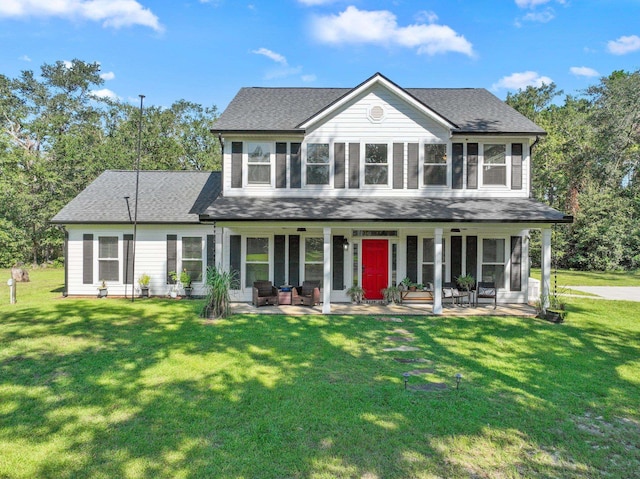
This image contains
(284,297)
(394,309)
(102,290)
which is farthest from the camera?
(102,290)

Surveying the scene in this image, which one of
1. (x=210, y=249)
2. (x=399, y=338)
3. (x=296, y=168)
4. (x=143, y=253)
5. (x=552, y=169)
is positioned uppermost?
(x=552, y=169)

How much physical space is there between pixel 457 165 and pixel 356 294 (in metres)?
5.64

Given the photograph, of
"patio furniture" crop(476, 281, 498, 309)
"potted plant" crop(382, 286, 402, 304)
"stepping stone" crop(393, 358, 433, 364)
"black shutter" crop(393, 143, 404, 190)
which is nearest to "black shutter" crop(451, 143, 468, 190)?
"black shutter" crop(393, 143, 404, 190)

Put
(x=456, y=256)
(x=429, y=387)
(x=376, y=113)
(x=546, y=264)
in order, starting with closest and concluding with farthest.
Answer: (x=429, y=387)
(x=546, y=264)
(x=376, y=113)
(x=456, y=256)

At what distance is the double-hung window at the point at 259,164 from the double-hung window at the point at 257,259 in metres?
2.07

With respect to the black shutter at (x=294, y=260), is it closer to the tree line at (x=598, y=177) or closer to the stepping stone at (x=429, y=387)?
the stepping stone at (x=429, y=387)

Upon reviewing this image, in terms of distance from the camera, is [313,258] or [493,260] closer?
[313,258]

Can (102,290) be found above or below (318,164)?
below

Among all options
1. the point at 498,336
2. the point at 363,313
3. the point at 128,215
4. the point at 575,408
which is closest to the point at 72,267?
the point at 128,215

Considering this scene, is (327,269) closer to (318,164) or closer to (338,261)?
(338,261)

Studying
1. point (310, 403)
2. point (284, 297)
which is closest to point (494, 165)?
point (284, 297)

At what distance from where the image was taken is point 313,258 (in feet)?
41.6

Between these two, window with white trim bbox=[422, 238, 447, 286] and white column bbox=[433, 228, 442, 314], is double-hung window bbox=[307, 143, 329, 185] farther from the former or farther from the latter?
white column bbox=[433, 228, 442, 314]

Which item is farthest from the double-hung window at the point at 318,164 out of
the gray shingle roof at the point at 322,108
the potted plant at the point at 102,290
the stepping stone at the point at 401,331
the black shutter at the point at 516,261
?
the potted plant at the point at 102,290
